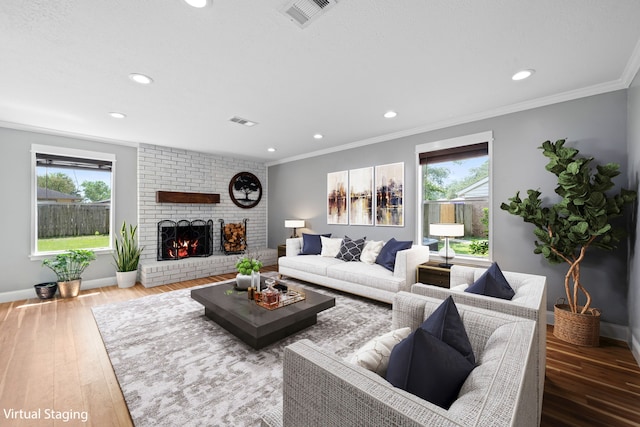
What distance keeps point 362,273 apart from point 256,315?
1.70 m

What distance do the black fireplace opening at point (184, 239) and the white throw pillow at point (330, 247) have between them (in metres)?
2.65

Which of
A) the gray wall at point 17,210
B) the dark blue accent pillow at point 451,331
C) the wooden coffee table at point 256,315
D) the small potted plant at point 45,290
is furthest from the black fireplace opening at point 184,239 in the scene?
the dark blue accent pillow at point 451,331

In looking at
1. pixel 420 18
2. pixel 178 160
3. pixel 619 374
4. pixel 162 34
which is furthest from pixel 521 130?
pixel 178 160

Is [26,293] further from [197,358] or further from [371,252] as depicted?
[371,252]

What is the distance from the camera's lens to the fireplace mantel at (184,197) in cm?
504

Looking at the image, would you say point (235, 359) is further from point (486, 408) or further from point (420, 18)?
point (420, 18)

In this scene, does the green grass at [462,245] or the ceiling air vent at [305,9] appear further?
the green grass at [462,245]

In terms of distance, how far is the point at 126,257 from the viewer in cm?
462

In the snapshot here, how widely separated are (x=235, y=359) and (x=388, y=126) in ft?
11.6

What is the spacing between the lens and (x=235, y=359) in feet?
7.51

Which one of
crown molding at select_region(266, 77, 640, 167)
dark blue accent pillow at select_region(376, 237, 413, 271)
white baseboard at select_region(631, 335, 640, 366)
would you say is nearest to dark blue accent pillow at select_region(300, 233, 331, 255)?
dark blue accent pillow at select_region(376, 237, 413, 271)

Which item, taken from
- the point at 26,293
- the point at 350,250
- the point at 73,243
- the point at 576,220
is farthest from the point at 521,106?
the point at 26,293

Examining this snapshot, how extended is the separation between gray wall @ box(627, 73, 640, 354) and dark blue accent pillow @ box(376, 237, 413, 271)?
83.1 inches

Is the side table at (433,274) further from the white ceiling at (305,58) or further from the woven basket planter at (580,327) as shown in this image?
the white ceiling at (305,58)
